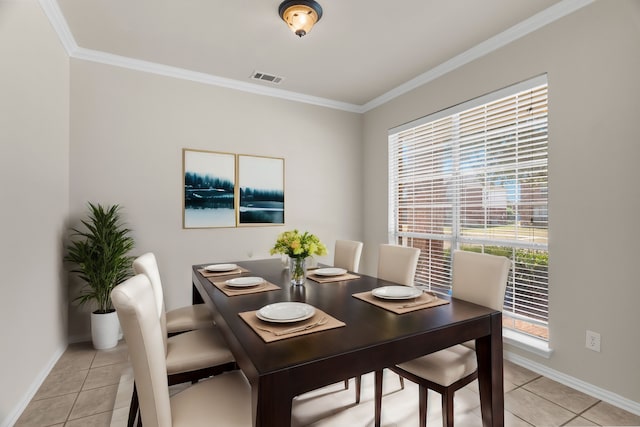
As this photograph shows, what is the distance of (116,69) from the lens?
3230mm

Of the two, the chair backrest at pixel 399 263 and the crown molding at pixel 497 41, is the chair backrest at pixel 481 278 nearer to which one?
the chair backrest at pixel 399 263

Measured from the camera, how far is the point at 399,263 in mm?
2479

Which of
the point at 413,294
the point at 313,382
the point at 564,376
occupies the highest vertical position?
the point at 413,294

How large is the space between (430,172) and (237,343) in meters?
3.08

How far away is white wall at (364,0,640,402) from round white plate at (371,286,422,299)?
4.70 ft

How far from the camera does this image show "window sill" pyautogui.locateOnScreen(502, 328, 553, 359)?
8.20ft

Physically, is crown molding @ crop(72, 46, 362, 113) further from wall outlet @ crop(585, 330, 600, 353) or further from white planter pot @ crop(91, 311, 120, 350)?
wall outlet @ crop(585, 330, 600, 353)

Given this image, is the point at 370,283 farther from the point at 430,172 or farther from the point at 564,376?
the point at 430,172

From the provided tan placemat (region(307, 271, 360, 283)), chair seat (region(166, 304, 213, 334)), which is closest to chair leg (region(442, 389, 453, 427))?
tan placemat (region(307, 271, 360, 283))

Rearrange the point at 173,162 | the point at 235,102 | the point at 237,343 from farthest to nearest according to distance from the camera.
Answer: the point at 235,102, the point at 173,162, the point at 237,343

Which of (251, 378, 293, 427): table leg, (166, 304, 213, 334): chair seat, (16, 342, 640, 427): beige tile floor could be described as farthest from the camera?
(166, 304, 213, 334): chair seat

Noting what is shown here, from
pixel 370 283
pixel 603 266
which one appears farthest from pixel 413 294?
pixel 603 266

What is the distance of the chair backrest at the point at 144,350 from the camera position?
1.03 m

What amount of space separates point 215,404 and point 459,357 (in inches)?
46.9
